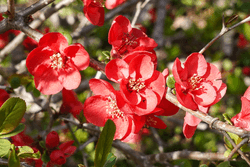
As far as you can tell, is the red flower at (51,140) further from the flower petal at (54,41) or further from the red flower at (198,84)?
the red flower at (198,84)

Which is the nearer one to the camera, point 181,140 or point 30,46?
point 30,46

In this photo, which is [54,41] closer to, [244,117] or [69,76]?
[69,76]

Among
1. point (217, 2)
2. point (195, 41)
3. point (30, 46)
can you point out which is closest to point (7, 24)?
point (30, 46)

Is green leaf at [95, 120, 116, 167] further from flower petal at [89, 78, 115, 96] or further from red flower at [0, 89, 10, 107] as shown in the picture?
red flower at [0, 89, 10, 107]

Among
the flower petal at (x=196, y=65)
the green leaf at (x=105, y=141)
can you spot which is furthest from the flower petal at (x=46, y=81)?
the flower petal at (x=196, y=65)

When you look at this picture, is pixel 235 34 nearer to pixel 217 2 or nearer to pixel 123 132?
pixel 217 2

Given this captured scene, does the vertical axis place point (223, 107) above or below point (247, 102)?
below

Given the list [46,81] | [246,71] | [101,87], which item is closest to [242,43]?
[246,71]
